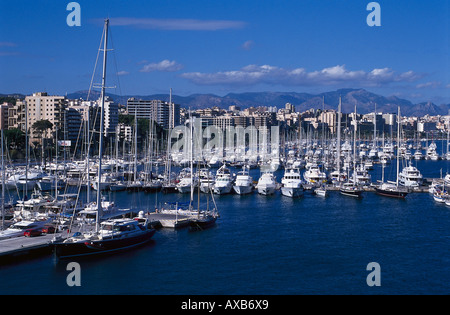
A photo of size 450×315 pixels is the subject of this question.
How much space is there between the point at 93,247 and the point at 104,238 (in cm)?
46

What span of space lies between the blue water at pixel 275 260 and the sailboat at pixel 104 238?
31cm

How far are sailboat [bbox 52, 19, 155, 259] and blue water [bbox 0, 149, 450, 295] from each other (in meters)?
0.31

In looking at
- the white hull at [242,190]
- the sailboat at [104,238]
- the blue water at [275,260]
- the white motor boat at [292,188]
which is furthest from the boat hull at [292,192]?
the sailboat at [104,238]

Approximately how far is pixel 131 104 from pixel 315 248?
270 feet

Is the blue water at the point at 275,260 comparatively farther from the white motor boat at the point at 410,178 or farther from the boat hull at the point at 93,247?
the white motor boat at the point at 410,178

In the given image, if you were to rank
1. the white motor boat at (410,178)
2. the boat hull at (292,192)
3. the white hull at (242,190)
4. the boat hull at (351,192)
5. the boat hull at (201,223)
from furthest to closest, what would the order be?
1. the white motor boat at (410,178)
2. the white hull at (242,190)
3. the boat hull at (292,192)
4. the boat hull at (351,192)
5. the boat hull at (201,223)

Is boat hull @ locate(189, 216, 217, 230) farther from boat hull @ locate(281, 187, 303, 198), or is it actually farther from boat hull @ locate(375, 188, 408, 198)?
boat hull @ locate(375, 188, 408, 198)

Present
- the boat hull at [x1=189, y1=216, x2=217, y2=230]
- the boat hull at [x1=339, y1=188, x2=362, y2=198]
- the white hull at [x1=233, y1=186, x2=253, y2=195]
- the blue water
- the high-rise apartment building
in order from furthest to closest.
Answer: the high-rise apartment building, the white hull at [x1=233, y1=186, x2=253, y2=195], the boat hull at [x1=339, y1=188, x2=362, y2=198], the boat hull at [x1=189, y1=216, x2=217, y2=230], the blue water

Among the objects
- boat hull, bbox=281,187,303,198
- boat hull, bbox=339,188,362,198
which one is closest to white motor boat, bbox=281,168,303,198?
boat hull, bbox=281,187,303,198

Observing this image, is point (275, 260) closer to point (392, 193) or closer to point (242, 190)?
point (242, 190)

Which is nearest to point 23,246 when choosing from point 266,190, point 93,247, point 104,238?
point 93,247

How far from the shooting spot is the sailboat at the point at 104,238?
14.6 metres

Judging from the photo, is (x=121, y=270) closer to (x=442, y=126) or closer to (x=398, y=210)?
(x=398, y=210)

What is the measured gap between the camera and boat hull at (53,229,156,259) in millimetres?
14523
